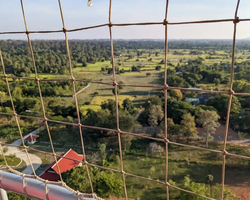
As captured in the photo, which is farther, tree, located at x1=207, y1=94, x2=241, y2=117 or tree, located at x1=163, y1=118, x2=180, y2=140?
tree, located at x1=207, y1=94, x2=241, y2=117

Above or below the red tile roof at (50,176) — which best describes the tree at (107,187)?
above

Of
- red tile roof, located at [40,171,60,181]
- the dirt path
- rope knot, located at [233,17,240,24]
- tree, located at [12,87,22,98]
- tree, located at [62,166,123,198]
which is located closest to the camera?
rope knot, located at [233,17,240,24]

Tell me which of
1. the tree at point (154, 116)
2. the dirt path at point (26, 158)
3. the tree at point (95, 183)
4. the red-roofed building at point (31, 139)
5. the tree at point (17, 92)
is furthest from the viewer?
the tree at point (17, 92)

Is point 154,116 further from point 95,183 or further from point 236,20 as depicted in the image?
point 236,20

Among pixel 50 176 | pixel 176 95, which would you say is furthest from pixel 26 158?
pixel 176 95

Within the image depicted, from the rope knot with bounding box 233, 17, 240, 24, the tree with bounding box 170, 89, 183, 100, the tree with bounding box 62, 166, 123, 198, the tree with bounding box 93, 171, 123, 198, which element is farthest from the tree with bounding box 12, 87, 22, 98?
the rope knot with bounding box 233, 17, 240, 24

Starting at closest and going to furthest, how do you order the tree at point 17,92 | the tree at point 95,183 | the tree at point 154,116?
the tree at point 95,183 → the tree at point 154,116 → the tree at point 17,92

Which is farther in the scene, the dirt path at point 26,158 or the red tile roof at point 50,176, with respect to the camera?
the dirt path at point 26,158

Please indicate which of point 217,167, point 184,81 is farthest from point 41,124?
point 184,81

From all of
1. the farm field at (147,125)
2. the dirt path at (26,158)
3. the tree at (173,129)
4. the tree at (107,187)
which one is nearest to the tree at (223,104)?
the farm field at (147,125)

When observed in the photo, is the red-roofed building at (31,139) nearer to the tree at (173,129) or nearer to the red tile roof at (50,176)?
the red tile roof at (50,176)

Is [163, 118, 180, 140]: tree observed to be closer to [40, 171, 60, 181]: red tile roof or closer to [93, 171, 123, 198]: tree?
[93, 171, 123, 198]: tree
